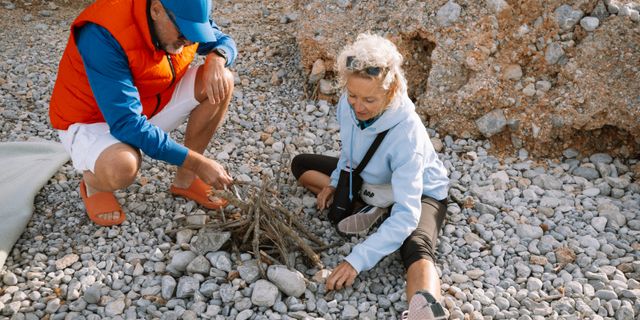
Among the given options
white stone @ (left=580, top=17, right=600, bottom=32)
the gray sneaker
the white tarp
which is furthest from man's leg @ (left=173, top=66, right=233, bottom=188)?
white stone @ (left=580, top=17, right=600, bottom=32)

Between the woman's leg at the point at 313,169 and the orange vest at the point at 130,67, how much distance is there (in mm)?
842

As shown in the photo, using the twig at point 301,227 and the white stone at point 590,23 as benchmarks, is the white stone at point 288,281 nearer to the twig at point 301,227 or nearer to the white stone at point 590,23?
the twig at point 301,227

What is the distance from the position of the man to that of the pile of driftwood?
0.20 meters

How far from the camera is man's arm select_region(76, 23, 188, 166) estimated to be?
9.38 feet

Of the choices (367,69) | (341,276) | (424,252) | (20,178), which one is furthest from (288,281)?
(20,178)

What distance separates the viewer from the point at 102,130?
3.18 meters

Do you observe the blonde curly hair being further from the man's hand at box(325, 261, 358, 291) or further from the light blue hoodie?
the man's hand at box(325, 261, 358, 291)

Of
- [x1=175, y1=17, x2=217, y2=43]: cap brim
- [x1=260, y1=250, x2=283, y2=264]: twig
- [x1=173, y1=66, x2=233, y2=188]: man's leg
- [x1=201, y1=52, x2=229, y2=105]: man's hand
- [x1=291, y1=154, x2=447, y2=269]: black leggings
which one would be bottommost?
[x1=260, y1=250, x2=283, y2=264]: twig

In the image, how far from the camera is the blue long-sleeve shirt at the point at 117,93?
2.86 meters

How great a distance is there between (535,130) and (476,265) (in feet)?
4.15

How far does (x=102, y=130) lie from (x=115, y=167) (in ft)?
0.82

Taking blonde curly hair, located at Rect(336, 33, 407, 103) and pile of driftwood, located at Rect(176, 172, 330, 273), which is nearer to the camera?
blonde curly hair, located at Rect(336, 33, 407, 103)

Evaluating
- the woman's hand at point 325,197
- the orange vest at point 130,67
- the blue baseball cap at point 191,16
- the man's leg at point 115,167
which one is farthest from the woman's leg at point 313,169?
the blue baseball cap at point 191,16

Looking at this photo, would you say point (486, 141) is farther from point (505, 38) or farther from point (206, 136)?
point (206, 136)
